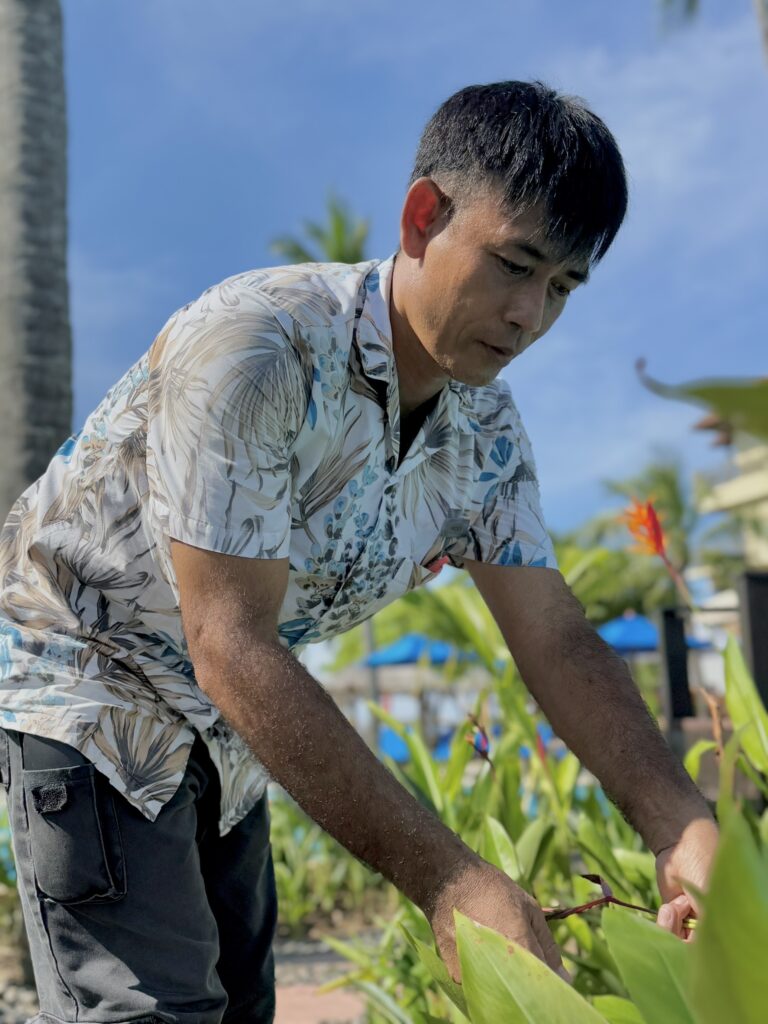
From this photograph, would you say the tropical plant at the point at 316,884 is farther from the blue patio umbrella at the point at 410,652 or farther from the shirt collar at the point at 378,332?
the blue patio umbrella at the point at 410,652

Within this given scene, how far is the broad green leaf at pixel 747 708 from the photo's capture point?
2.37 m

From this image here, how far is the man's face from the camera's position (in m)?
1.56

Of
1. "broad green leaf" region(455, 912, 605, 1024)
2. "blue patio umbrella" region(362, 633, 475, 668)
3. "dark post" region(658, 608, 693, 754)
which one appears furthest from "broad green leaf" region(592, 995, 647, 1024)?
"blue patio umbrella" region(362, 633, 475, 668)

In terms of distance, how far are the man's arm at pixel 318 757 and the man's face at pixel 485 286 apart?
1.49ft

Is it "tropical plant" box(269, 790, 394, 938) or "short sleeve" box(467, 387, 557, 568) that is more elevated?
"short sleeve" box(467, 387, 557, 568)

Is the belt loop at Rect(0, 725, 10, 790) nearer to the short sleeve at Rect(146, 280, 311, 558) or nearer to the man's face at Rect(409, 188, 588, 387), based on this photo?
the short sleeve at Rect(146, 280, 311, 558)

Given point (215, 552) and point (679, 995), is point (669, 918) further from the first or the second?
point (215, 552)

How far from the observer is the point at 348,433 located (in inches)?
65.6

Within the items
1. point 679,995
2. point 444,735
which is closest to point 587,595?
point 679,995

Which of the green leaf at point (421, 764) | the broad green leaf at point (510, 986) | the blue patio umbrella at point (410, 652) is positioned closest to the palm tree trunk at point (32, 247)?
the green leaf at point (421, 764)

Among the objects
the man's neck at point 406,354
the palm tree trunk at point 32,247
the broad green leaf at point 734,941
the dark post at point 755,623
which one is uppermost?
the palm tree trunk at point 32,247

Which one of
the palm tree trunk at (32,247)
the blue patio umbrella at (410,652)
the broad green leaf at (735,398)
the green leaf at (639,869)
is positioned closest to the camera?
the broad green leaf at (735,398)

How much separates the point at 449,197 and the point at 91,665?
86 centimetres

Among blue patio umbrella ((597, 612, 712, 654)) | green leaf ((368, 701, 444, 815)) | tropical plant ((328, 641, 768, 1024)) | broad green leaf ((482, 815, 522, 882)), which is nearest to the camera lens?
tropical plant ((328, 641, 768, 1024))
